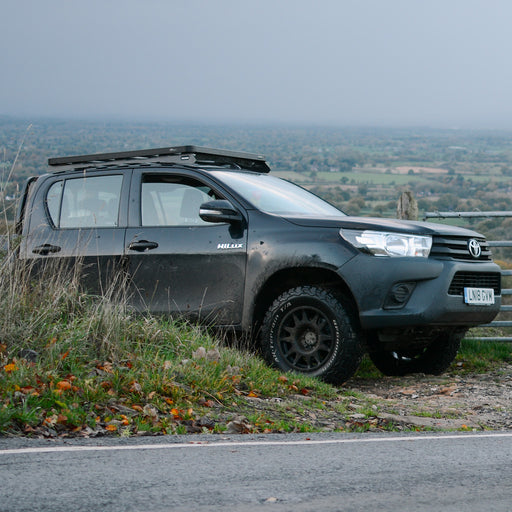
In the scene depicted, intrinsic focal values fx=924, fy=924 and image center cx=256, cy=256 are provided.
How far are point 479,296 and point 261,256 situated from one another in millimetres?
2039

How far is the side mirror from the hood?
1.71 ft

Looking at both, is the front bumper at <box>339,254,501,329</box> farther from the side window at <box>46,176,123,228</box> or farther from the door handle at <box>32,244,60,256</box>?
the door handle at <box>32,244,60,256</box>

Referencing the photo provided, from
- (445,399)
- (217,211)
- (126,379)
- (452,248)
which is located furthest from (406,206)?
(126,379)

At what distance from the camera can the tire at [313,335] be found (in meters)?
8.17

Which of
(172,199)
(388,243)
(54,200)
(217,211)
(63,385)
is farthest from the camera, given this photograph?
(54,200)

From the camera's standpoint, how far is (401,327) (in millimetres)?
8195

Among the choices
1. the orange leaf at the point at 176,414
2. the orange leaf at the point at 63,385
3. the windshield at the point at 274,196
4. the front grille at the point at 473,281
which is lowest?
the orange leaf at the point at 176,414

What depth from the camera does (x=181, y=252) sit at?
8766 mm

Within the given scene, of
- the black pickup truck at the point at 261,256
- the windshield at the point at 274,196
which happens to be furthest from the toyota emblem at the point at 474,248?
the windshield at the point at 274,196

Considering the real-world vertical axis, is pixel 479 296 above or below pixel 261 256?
below

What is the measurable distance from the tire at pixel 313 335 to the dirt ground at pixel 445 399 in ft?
1.52

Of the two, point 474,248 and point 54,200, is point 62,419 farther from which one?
A: point 474,248

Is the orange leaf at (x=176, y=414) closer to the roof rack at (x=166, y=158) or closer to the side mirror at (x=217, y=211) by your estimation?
the side mirror at (x=217, y=211)

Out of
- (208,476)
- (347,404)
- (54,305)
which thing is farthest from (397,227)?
(208,476)
